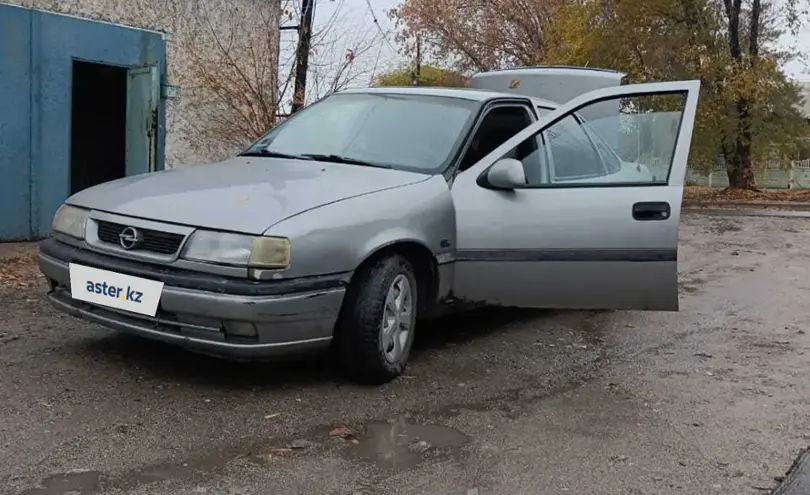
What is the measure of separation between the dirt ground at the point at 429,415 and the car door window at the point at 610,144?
1185 mm

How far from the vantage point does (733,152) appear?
25531 millimetres

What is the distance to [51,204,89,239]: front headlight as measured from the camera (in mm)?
4184

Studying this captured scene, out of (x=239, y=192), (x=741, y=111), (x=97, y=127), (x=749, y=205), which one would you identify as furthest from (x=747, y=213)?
(x=239, y=192)

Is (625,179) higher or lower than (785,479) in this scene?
higher

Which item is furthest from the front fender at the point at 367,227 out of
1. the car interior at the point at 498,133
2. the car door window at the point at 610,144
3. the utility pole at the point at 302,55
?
the utility pole at the point at 302,55

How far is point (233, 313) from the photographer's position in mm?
3715

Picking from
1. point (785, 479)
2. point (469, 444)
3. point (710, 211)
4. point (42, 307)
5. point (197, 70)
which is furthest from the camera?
point (710, 211)

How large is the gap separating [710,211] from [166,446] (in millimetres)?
17222

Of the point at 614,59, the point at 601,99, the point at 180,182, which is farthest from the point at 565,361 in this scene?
the point at 614,59

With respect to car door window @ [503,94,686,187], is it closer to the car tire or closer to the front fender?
the front fender

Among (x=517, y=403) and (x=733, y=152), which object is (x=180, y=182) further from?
(x=733, y=152)

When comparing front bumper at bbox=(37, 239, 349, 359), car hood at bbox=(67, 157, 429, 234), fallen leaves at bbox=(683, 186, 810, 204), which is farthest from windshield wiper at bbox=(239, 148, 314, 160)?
fallen leaves at bbox=(683, 186, 810, 204)

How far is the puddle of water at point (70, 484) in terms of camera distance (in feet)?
9.80

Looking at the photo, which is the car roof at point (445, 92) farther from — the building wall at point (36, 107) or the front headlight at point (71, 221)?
the building wall at point (36, 107)
